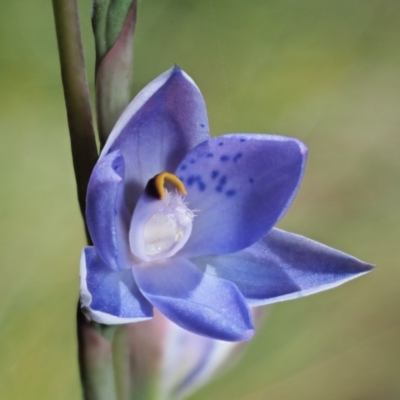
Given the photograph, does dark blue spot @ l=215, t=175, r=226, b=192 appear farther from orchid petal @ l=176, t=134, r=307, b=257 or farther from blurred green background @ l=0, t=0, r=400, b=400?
blurred green background @ l=0, t=0, r=400, b=400

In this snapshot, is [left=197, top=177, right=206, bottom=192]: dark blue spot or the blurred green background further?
the blurred green background

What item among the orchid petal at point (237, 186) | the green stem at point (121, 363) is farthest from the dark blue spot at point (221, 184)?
the green stem at point (121, 363)

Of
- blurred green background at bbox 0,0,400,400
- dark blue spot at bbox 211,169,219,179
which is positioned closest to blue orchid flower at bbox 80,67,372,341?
dark blue spot at bbox 211,169,219,179

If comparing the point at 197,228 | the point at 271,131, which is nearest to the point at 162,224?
the point at 197,228

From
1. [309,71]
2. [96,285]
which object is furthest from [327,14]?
[96,285]

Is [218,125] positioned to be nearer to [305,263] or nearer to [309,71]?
[309,71]

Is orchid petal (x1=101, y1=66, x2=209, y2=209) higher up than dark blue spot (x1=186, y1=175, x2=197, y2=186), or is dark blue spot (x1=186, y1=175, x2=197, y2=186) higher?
orchid petal (x1=101, y1=66, x2=209, y2=209)

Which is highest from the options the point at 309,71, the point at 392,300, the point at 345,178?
the point at 309,71
